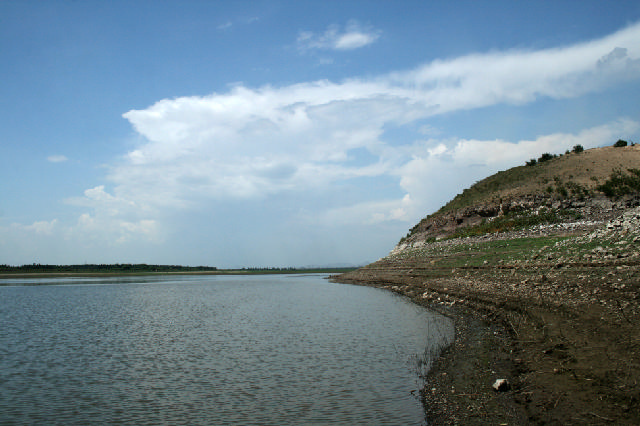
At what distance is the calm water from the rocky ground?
1462 mm

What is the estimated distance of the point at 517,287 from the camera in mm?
26562

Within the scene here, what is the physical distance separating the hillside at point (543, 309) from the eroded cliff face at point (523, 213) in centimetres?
26

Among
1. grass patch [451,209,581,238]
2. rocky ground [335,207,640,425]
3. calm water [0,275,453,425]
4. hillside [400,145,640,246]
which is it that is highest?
hillside [400,145,640,246]

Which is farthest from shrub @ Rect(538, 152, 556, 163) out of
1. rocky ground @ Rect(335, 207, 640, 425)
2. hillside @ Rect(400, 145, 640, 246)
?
rocky ground @ Rect(335, 207, 640, 425)

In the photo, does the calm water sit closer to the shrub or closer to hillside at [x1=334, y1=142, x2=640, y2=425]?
hillside at [x1=334, y1=142, x2=640, y2=425]

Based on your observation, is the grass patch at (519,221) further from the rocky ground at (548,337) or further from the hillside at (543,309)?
the rocky ground at (548,337)

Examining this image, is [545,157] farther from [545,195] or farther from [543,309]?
[543,309]

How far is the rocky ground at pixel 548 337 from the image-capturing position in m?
10.6

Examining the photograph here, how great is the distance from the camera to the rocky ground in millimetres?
10633

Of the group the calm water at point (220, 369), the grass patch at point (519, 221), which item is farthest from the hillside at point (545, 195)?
the calm water at point (220, 369)

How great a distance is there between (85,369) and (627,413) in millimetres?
18828

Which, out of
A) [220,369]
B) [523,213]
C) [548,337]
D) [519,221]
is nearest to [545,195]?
[523,213]

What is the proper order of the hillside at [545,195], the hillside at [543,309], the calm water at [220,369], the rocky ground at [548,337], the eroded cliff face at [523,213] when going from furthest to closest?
the hillside at [545,195]
the eroded cliff face at [523,213]
the calm water at [220,369]
the hillside at [543,309]
the rocky ground at [548,337]

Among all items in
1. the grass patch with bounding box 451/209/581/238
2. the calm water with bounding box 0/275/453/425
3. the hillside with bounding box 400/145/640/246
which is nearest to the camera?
the calm water with bounding box 0/275/453/425
